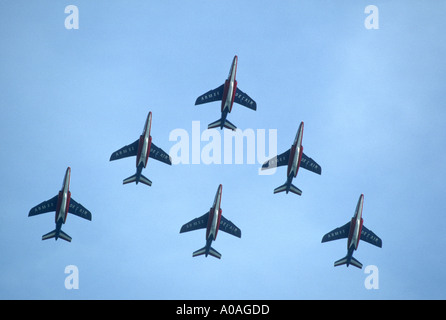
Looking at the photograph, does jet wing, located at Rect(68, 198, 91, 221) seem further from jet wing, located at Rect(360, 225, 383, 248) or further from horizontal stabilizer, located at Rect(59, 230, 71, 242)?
jet wing, located at Rect(360, 225, 383, 248)

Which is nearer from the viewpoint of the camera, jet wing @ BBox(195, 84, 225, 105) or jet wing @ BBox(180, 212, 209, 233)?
jet wing @ BBox(180, 212, 209, 233)

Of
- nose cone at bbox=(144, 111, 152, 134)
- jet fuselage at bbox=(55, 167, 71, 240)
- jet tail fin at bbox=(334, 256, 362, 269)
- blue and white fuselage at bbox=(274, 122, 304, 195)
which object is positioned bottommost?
jet tail fin at bbox=(334, 256, 362, 269)

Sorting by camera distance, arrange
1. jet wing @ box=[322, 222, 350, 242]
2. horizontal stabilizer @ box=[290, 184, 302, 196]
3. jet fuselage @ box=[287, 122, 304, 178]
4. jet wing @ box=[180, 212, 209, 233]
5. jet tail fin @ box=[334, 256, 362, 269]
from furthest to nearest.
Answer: jet wing @ box=[322, 222, 350, 242] → jet tail fin @ box=[334, 256, 362, 269] → horizontal stabilizer @ box=[290, 184, 302, 196] → jet wing @ box=[180, 212, 209, 233] → jet fuselage @ box=[287, 122, 304, 178]

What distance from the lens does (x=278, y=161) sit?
305ft

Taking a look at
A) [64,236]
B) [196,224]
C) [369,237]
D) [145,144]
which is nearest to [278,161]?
[196,224]

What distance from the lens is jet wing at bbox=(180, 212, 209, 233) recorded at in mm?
89994

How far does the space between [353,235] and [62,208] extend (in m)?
41.1

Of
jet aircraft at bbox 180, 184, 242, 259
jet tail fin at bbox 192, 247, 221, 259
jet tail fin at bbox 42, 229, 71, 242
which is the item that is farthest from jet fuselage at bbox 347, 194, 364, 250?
jet tail fin at bbox 42, 229, 71, 242

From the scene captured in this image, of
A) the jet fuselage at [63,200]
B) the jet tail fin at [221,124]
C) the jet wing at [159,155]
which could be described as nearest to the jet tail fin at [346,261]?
the jet tail fin at [221,124]

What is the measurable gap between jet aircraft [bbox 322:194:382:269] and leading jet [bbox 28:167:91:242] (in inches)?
1499

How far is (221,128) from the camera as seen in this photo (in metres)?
90.9
